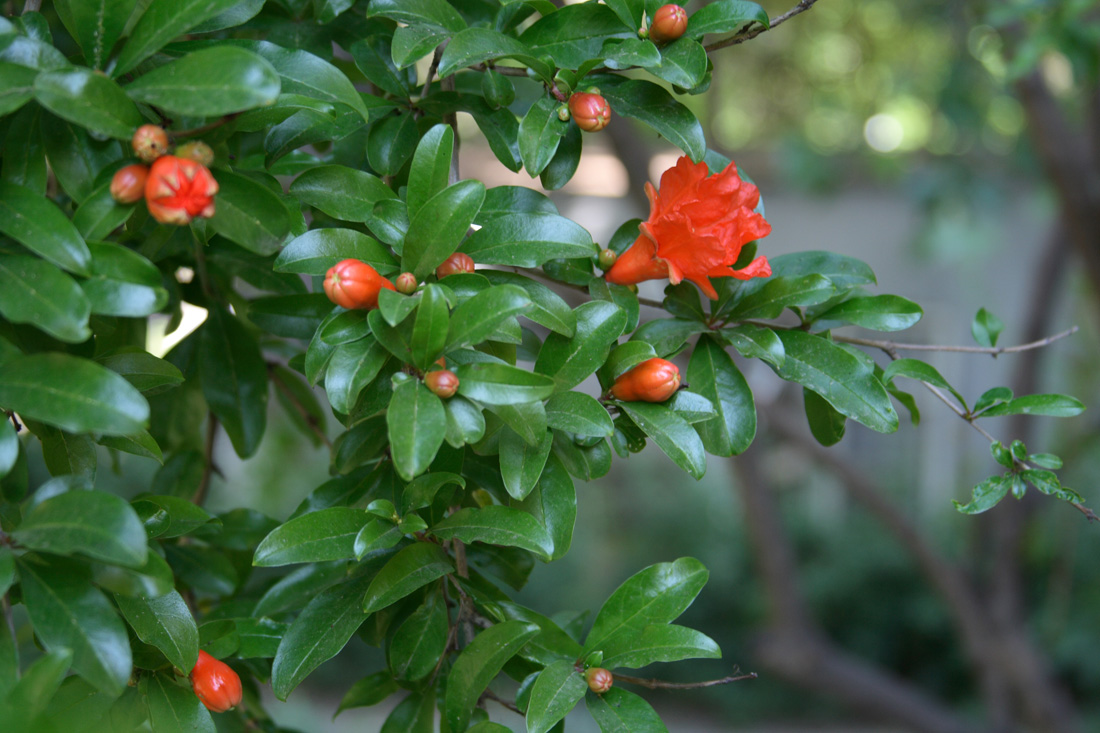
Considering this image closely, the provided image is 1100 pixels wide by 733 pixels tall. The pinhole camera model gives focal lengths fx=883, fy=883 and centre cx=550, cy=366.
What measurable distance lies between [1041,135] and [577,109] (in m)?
1.84

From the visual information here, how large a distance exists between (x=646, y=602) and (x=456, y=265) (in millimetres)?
269

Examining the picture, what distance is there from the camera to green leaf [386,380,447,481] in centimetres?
47

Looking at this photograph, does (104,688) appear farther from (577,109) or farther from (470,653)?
(577,109)

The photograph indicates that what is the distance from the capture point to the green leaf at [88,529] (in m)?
0.43

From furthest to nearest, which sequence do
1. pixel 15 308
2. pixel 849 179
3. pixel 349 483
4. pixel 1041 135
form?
pixel 849 179 < pixel 1041 135 < pixel 349 483 < pixel 15 308

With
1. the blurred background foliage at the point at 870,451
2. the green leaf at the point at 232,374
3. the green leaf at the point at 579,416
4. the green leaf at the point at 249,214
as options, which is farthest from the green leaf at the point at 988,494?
the blurred background foliage at the point at 870,451

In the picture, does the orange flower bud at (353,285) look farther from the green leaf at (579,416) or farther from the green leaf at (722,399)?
the green leaf at (722,399)

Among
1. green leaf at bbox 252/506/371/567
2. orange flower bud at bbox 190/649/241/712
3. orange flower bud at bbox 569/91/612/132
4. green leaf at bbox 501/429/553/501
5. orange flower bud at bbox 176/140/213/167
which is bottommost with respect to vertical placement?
orange flower bud at bbox 190/649/241/712

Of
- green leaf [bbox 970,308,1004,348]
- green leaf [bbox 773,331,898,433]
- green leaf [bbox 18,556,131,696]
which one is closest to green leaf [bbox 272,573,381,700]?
green leaf [bbox 18,556,131,696]

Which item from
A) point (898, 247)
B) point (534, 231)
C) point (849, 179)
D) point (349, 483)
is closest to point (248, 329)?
point (349, 483)

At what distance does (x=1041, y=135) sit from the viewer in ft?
6.63

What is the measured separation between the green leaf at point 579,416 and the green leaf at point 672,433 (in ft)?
0.11

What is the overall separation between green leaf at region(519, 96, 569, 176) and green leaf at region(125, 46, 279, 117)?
0.18 m

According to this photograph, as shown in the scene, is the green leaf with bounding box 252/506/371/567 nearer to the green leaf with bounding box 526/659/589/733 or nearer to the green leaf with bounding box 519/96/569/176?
the green leaf with bounding box 526/659/589/733
